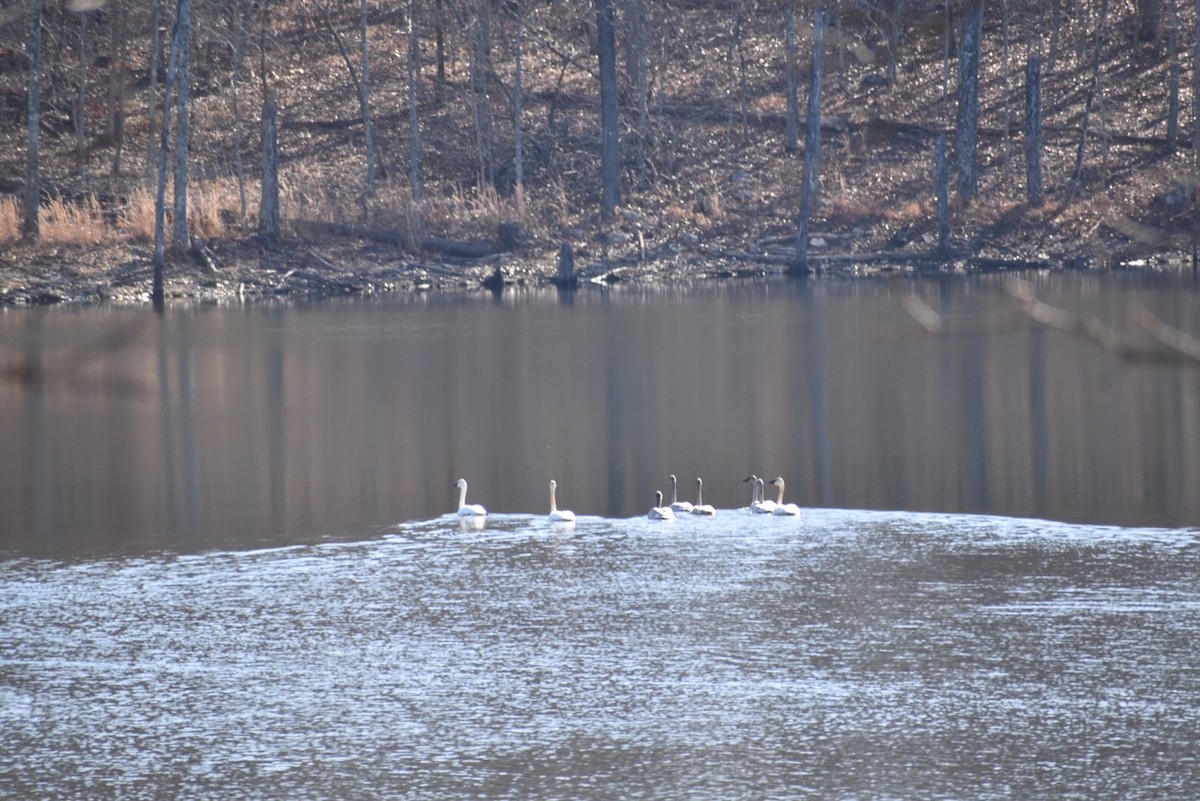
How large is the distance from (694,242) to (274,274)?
33.3ft

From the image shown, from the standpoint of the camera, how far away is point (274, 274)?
113 ft

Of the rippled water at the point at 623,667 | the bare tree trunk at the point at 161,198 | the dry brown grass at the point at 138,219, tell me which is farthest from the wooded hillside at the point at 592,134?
the rippled water at the point at 623,667

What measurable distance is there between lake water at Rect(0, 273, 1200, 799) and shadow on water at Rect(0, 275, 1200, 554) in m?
0.08

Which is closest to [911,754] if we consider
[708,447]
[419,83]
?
[708,447]

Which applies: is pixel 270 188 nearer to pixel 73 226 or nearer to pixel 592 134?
pixel 73 226

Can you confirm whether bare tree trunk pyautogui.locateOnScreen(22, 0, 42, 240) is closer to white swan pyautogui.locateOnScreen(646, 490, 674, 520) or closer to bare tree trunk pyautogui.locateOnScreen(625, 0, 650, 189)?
bare tree trunk pyautogui.locateOnScreen(625, 0, 650, 189)

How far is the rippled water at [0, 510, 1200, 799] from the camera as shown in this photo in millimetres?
7047

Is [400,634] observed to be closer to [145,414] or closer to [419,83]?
[145,414]

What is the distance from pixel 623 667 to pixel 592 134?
Answer: 1428 inches

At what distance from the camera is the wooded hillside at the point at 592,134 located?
120 feet

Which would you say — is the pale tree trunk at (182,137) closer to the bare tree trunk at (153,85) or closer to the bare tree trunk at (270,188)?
the bare tree trunk at (153,85)

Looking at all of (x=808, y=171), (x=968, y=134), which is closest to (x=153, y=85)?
(x=808, y=171)

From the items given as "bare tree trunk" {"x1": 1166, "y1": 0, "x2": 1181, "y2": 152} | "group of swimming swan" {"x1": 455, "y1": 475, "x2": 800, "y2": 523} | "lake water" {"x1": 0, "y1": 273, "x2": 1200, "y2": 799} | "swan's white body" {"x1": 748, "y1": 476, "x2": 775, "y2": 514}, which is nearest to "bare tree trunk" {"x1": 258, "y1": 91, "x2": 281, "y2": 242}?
"lake water" {"x1": 0, "y1": 273, "x2": 1200, "y2": 799}

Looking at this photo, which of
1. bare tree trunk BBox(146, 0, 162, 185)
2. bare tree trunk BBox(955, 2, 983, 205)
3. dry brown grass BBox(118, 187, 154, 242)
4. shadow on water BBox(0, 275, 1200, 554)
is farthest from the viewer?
bare tree trunk BBox(955, 2, 983, 205)
